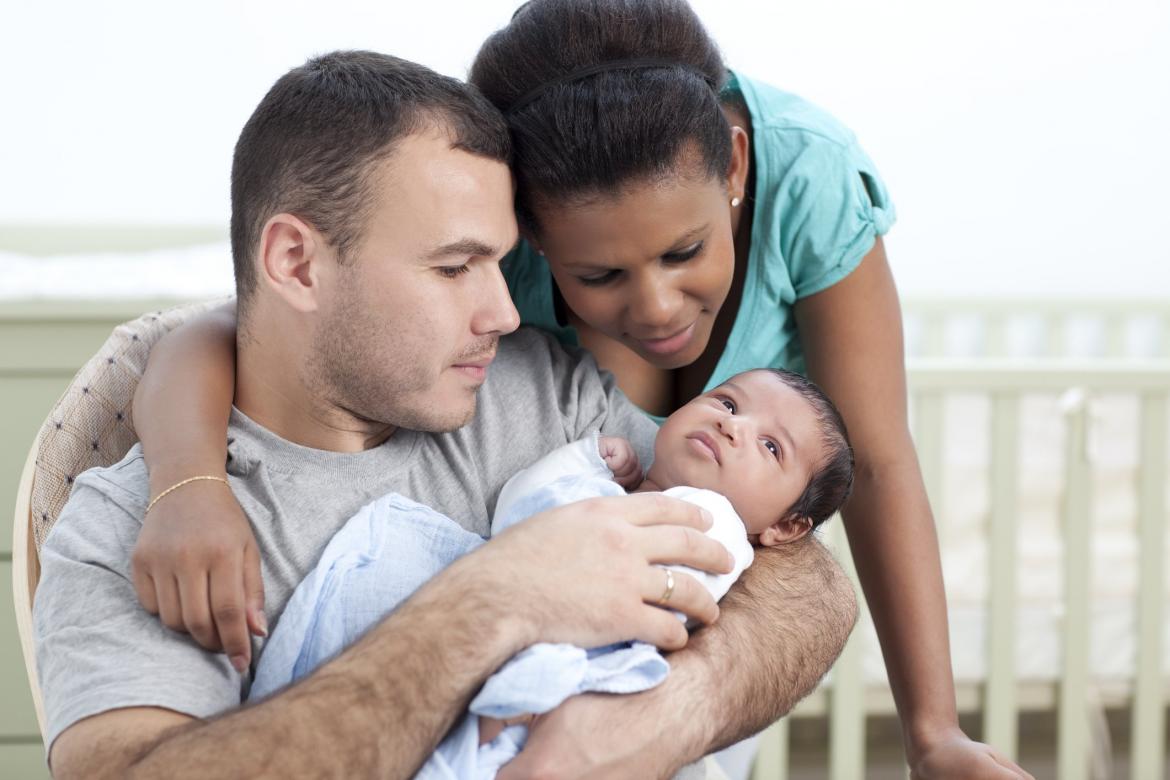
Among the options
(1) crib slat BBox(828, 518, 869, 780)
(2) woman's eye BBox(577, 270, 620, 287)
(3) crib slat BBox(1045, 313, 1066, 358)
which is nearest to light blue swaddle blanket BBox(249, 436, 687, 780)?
(2) woman's eye BBox(577, 270, 620, 287)

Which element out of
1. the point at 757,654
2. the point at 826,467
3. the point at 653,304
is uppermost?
the point at 653,304

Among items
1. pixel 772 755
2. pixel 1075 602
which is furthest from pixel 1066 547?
pixel 772 755

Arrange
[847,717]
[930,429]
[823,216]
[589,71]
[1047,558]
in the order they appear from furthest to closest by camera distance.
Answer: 1. [1047,558]
2. [847,717]
3. [930,429]
4. [823,216]
5. [589,71]

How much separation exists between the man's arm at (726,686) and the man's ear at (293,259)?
53cm

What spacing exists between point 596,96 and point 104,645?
761 millimetres

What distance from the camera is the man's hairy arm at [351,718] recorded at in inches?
39.0

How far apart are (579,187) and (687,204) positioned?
129mm

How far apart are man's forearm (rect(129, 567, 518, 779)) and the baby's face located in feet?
1.31

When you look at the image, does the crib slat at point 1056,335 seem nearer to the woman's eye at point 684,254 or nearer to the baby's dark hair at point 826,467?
the baby's dark hair at point 826,467

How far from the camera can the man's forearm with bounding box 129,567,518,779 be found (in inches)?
38.9

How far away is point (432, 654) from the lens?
1.06 metres

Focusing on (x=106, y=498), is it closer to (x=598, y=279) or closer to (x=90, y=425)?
(x=90, y=425)

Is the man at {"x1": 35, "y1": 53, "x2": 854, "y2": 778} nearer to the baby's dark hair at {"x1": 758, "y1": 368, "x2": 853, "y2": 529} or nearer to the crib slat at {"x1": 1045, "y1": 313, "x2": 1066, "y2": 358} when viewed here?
the baby's dark hair at {"x1": 758, "y1": 368, "x2": 853, "y2": 529}

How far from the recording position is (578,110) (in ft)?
4.33
